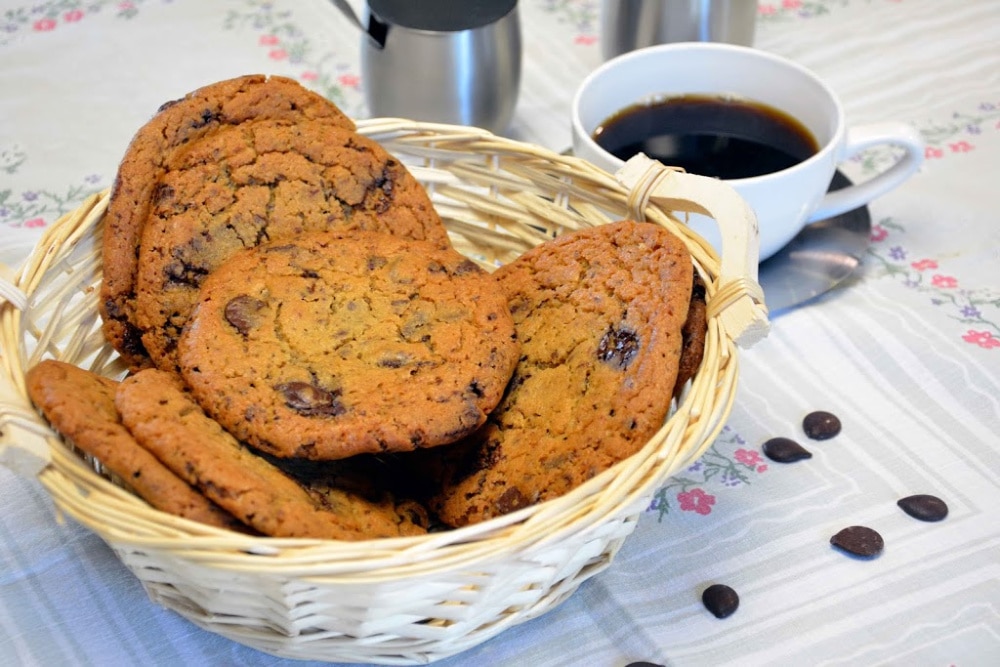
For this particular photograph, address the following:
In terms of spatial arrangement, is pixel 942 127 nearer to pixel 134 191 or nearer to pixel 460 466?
pixel 460 466

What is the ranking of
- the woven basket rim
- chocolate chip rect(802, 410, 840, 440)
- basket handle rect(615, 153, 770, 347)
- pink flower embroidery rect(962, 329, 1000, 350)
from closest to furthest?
the woven basket rim < basket handle rect(615, 153, 770, 347) < chocolate chip rect(802, 410, 840, 440) < pink flower embroidery rect(962, 329, 1000, 350)

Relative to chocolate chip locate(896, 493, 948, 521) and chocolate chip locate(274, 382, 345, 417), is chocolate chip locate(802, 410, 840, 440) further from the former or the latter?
chocolate chip locate(274, 382, 345, 417)

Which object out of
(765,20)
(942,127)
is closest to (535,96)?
(765,20)

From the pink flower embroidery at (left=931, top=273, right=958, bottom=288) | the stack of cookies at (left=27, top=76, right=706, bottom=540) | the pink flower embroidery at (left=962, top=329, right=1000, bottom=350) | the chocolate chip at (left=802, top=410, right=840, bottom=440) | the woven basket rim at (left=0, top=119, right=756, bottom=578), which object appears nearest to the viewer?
the woven basket rim at (left=0, top=119, right=756, bottom=578)

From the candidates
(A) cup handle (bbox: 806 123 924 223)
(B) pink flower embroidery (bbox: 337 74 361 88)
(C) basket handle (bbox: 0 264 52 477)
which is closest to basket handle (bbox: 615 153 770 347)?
(A) cup handle (bbox: 806 123 924 223)

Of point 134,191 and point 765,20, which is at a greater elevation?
point 134,191

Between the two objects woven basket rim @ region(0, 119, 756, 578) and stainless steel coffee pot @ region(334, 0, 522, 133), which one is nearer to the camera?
woven basket rim @ region(0, 119, 756, 578)
